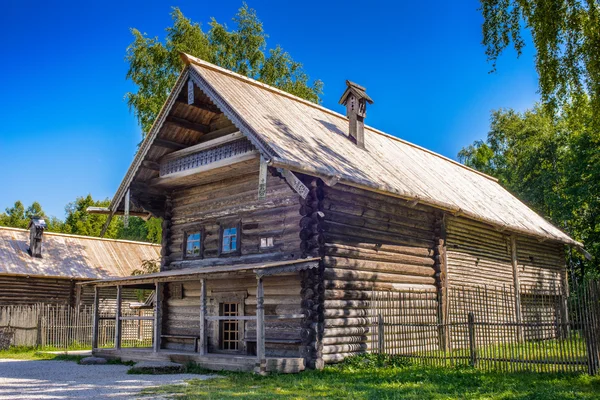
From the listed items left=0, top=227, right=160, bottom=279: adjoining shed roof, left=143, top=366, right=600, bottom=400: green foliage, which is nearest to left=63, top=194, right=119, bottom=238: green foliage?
left=0, top=227, right=160, bottom=279: adjoining shed roof

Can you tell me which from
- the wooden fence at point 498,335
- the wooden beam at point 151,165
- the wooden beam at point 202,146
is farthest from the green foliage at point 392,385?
the wooden beam at point 151,165

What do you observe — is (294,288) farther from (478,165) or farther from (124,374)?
(478,165)

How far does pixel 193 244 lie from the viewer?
18.9 meters

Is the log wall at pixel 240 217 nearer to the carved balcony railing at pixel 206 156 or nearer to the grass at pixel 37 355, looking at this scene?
the carved balcony railing at pixel 206 156

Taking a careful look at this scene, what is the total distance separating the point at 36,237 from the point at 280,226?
21.4 metres

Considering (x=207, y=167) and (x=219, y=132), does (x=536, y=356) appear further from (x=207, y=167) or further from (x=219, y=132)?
(x=219, y=132)

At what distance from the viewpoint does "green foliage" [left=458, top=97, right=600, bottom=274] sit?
109ft

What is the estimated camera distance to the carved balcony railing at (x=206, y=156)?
1599 centimetres

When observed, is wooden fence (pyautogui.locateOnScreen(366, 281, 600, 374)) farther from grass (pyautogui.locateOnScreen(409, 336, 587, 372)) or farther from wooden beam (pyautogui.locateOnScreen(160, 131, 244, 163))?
wooden beam (pyautogui.locateOnScreen(160, 131, 244, 163))

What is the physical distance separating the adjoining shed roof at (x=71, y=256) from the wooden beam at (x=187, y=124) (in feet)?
53.9

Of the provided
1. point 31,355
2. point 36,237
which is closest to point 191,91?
point 31,355

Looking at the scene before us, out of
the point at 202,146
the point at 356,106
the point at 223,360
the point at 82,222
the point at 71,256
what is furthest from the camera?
the point at 82,222

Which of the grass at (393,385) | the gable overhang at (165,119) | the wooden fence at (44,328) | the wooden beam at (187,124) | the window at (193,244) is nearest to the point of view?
the grass at (393,385)

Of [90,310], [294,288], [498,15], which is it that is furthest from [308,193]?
[90,310]
